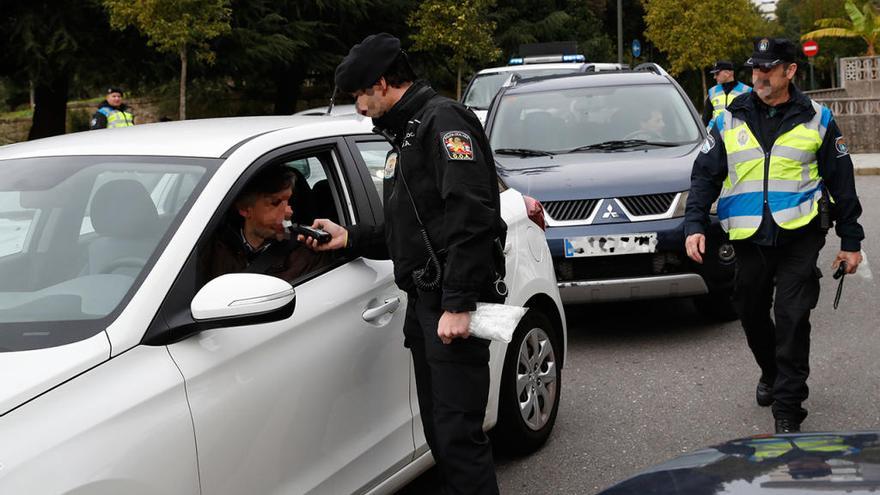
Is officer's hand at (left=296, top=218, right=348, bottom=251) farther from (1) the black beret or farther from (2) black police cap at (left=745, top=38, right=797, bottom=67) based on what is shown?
(2) black police cap at (left=745, top=38, right=797, bottom=67)

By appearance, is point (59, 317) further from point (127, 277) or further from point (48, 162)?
point (48, 162)

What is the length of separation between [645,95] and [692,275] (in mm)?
2165

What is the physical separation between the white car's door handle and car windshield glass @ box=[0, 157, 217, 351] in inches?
28.7

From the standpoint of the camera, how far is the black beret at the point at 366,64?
3.47 m

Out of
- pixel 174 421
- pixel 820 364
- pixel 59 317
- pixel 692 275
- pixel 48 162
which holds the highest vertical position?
pixel 48 162

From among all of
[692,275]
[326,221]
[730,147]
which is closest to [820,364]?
[692,275]

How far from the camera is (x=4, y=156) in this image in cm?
375

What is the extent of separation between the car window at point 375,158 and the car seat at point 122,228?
99 cm

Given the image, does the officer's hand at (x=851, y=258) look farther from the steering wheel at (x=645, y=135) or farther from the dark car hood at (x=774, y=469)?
the steering wheel at (x=645, y=135)

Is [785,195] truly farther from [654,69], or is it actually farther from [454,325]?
[654,69]

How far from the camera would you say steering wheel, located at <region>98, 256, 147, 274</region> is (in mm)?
3104

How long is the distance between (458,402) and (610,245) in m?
3.50

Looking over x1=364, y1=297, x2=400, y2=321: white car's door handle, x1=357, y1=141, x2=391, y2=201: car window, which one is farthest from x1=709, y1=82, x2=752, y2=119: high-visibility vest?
x1=364, y1=297, x2=400, y2=321: white car's door handle

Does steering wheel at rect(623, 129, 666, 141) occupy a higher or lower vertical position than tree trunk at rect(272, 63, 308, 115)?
higher
